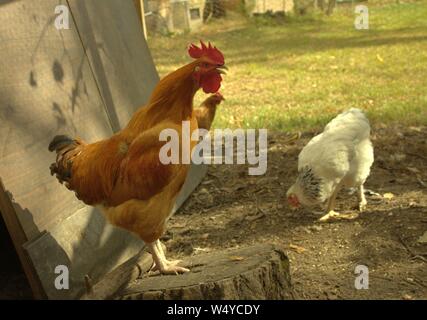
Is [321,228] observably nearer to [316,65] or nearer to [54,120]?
[54,120]

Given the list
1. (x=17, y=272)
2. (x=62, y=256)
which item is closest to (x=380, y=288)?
(x=62, y=256)

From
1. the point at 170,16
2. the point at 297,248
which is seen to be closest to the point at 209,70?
the point at 297,248

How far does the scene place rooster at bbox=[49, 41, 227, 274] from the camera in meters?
2.88

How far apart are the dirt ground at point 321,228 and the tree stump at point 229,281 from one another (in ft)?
1.24

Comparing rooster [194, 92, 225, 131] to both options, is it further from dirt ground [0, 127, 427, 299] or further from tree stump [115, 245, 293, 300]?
tree stump [115, 245, 293, 300]

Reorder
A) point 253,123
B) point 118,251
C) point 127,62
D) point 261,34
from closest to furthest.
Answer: point 118,251, point 127,62, point 253,123, point 261,34

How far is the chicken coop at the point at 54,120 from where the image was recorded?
9.80 feet

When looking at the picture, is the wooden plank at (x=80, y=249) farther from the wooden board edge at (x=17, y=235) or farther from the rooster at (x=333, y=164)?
the rooster at (x=333, y=164)

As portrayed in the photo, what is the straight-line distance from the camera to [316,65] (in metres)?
9.70

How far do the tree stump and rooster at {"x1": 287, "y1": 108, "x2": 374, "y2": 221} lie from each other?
3.68 ft

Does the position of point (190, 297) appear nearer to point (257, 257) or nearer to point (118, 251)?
point (257, 257)

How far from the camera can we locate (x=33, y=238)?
3.01m
